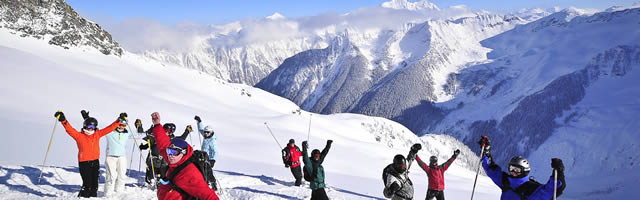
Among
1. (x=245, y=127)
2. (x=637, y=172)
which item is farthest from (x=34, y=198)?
(x=637, y=172)

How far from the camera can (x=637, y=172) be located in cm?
9725

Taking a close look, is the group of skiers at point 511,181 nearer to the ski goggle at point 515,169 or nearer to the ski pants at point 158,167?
the ski goggle at point 515,169

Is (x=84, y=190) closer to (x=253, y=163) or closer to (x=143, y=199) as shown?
(x=143, y=199)

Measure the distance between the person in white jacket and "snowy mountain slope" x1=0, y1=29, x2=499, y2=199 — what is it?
31 cm

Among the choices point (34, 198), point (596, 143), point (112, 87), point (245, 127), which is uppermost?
point (596, 143)

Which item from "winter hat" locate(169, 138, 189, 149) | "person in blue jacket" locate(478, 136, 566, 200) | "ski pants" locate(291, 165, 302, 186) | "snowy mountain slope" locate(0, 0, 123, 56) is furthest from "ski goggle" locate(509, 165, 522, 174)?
"snowy mountain slope" locate(0, 0, 123, 56)

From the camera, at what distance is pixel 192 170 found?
4.32 meters

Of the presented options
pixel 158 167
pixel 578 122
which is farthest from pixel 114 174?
pixel 578 122

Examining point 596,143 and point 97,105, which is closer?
point 97,105

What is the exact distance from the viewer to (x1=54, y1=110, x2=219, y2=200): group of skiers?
168 inches

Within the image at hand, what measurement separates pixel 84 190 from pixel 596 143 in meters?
167

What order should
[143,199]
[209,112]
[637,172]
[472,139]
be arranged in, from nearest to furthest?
[143,199], [209,112], [637,172], [472,139]

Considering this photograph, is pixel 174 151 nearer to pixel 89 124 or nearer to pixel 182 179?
pixel 182 179

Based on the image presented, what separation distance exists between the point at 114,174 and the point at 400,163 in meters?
6.33
